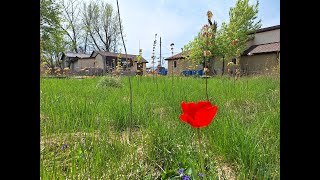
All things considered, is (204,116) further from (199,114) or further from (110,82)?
(110,82)

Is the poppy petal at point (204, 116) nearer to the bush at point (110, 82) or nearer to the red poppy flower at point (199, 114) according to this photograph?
the red poppy flower at point (199, 114)

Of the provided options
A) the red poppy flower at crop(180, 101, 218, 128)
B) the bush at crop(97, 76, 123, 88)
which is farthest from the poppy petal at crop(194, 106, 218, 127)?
the bush at crop(97, 76, 123, 88)

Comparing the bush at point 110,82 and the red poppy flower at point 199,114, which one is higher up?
the bush at point 110,82

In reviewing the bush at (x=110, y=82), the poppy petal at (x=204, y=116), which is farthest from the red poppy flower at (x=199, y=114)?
the bush at (x=110, y=82)

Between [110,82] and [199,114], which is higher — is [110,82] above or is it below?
above

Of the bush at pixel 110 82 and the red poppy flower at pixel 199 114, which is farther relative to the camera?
the bush at pixel 110 82

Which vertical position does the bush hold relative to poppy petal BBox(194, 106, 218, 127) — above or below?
above

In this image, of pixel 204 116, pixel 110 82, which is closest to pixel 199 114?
pixel 204 116

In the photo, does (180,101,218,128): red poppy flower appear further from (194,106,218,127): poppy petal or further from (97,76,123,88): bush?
(97,76,123,88): bush

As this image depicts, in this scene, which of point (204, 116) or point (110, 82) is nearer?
point (204, 116)
